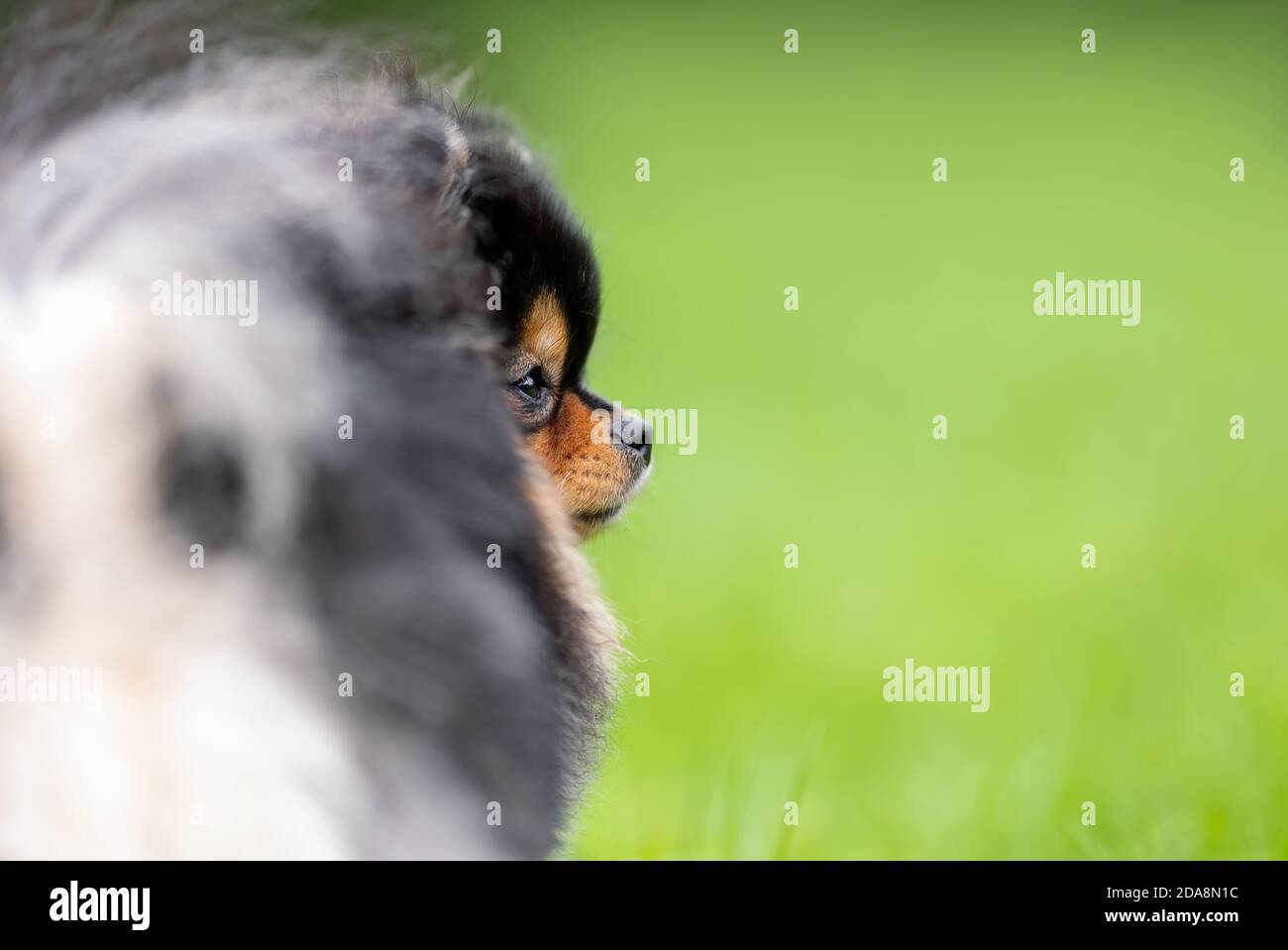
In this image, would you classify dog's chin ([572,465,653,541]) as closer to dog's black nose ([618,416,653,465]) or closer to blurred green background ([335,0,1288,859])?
dog's black nose ([618,416,653,465])

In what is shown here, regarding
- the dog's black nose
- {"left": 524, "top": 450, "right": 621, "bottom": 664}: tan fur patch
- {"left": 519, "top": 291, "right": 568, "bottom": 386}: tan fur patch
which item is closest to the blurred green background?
the dog's black nose

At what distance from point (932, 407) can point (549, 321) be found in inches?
→ 216

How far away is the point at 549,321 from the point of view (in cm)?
316

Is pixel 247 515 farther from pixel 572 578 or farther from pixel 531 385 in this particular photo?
pixel 531 385

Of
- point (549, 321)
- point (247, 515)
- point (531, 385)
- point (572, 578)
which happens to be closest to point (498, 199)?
point (549, 321)

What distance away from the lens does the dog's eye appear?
121 inches

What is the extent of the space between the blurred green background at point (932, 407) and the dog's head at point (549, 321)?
14.3 inches

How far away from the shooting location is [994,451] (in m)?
7.62

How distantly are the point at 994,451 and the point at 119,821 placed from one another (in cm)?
626

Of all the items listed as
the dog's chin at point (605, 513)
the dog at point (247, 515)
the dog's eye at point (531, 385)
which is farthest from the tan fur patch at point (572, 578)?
the dog's chin at point (605, 513)

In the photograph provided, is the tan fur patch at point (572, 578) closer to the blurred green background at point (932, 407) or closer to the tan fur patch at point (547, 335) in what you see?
the tan fur patch at point (547, 335)

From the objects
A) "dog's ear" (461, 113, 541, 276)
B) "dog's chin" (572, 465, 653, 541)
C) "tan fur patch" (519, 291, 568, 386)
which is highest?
"dog's ear" (461, 113, 541, 276)

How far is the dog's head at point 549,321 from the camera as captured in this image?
3.05 m
